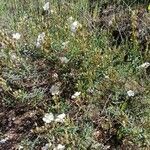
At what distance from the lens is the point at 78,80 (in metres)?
3.33

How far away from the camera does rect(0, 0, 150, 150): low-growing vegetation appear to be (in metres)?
3.12

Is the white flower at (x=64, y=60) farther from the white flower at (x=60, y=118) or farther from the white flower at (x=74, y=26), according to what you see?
the white flower at (x=60, y=118)

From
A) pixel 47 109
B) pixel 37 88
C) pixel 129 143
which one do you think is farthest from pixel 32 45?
pixel 129 143

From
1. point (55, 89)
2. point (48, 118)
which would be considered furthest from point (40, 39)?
point (48, 118)

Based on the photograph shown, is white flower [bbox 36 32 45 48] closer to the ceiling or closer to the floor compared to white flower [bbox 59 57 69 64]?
closer to the ceiling

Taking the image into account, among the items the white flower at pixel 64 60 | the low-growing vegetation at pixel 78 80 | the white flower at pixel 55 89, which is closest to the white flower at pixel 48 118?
the low-growing vegetation at pixel 78 80

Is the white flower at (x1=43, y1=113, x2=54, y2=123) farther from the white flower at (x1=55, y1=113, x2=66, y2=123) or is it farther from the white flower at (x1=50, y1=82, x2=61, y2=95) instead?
the white flower at (x1=50, y1=82, x2=61, y2=95)

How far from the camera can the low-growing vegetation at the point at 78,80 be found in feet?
10.3

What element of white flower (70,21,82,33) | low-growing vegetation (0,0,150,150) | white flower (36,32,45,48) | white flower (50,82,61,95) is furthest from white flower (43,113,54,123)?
white flower (70,21,82,33)

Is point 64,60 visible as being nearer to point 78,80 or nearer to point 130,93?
point 78,80

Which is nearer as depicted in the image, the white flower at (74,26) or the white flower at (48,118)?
the white flower at (48,118)

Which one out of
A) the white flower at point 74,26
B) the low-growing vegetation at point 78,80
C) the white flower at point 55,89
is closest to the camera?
the low-growing vegetation at point 78,80

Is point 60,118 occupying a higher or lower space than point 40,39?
lower

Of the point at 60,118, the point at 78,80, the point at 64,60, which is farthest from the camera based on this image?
the point at 64,60
